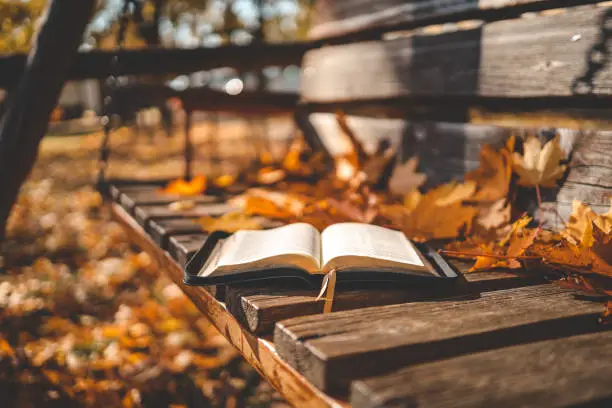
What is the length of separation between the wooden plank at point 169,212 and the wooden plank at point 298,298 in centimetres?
80

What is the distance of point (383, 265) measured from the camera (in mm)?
1091

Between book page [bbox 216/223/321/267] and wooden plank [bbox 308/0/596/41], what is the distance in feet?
3.46

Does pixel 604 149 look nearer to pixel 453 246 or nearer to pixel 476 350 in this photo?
pixel 453 246

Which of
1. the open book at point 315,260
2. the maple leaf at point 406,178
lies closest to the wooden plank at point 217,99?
the maple leaf at point 406,178

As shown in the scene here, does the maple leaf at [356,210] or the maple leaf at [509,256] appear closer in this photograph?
the maple leaf at [509,256]

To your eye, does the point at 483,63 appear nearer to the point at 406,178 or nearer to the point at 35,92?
the point at 406,178

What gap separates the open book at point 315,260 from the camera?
1.07 m

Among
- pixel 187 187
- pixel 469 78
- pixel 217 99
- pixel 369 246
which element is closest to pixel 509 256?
pixel 369 246

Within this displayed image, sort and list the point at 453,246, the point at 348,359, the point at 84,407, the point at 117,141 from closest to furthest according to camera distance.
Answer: the point at 348,359 → the point at 453,246 → the point at 84,407 → the point at 117,141

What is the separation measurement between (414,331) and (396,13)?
5.91 ft

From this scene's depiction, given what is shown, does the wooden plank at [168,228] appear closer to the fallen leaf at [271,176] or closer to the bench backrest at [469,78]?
the fallen leaf at [271,176]

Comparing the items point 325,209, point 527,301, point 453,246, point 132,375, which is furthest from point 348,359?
point 132,375

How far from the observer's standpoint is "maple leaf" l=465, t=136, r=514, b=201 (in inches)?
62.1

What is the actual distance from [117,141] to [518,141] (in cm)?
1115
